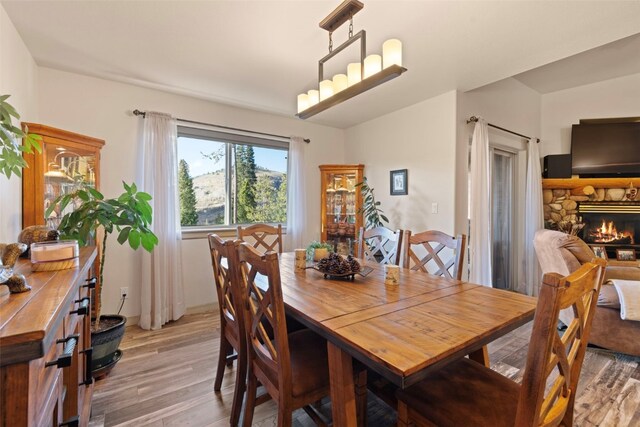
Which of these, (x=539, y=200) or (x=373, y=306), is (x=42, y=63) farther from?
(x=539, y=200)

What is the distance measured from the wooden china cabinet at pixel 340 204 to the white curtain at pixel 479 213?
144 cm

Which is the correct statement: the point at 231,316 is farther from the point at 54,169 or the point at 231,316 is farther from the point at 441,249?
the point at 54,169

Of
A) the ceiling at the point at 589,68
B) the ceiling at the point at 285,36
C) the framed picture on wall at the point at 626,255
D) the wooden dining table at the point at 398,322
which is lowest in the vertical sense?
the framed picture on wall at the point at 626,255

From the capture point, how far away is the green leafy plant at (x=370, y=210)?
12.5 ft

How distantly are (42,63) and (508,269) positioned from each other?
18.7 feet

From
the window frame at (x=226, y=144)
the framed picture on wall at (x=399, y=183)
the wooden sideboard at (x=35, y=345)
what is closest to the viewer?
the wooden sideboard at (x=35, y=345)

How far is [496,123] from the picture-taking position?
3656mm

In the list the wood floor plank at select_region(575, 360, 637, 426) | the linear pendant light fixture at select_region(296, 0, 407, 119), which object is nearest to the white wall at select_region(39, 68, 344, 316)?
the linear pendant light fixture at select_region(296, 0, 407, 119)

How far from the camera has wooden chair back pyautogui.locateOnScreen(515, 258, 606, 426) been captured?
732 millimetres

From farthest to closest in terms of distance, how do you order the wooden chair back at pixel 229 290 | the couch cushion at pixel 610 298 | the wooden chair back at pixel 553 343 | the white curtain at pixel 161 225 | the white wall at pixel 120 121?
1. the white curtain at pixel 161 225
2. the white wall at pixel 120 121
3. the couch cushion at pixel 610 298
4. the wooden chair back at pixel 229 290
5. the wooden chair back at pixel 553 343

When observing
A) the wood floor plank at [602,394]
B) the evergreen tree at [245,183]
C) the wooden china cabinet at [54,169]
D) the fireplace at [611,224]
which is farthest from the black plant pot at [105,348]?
the fireplace at [611,224]

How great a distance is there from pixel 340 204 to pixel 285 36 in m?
2.48

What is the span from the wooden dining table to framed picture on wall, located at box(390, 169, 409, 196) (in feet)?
6.80

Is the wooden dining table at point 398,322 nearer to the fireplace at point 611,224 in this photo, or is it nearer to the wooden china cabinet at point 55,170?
the wooden china cabinet at point 55,170
